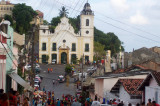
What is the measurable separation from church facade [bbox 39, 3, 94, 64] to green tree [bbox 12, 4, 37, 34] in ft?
27.9

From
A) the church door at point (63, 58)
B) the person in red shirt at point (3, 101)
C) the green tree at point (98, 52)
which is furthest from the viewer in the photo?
the green tree at point (98, 52)

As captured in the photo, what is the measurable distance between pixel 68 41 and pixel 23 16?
1535cm

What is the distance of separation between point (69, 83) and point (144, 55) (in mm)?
10872

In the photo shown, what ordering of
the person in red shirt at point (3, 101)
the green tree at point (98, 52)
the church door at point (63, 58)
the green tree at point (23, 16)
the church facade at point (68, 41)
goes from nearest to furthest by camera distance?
1. the person in red shirt at point (3, 101)
2. the church door at point (63, 58)
3. the church facade at point (68, 41)
4. the green tree at point (98, 52)
5. the green tree at point (23, 16)

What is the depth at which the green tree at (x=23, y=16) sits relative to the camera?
87.3 metres

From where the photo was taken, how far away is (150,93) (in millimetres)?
17438

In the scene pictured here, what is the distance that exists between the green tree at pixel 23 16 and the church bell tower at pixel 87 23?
12.8 metres

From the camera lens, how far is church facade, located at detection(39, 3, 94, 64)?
7906cm

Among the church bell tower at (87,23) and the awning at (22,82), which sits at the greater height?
the church bell tower at (87,23)

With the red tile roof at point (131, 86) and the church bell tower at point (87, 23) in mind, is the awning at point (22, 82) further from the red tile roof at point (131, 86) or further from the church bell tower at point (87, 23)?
the church bell tower at point (87, 23)

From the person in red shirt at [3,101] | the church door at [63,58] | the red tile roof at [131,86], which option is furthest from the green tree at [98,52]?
the person in red shirt at [3,101]

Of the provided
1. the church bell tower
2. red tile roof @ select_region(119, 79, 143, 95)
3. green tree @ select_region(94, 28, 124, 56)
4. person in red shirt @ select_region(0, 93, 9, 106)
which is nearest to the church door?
the church bell tower

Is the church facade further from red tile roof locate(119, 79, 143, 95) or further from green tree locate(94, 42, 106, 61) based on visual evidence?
red tile roof locate(119, 79, 143, 95)

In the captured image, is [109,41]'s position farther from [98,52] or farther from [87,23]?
[87,23]
